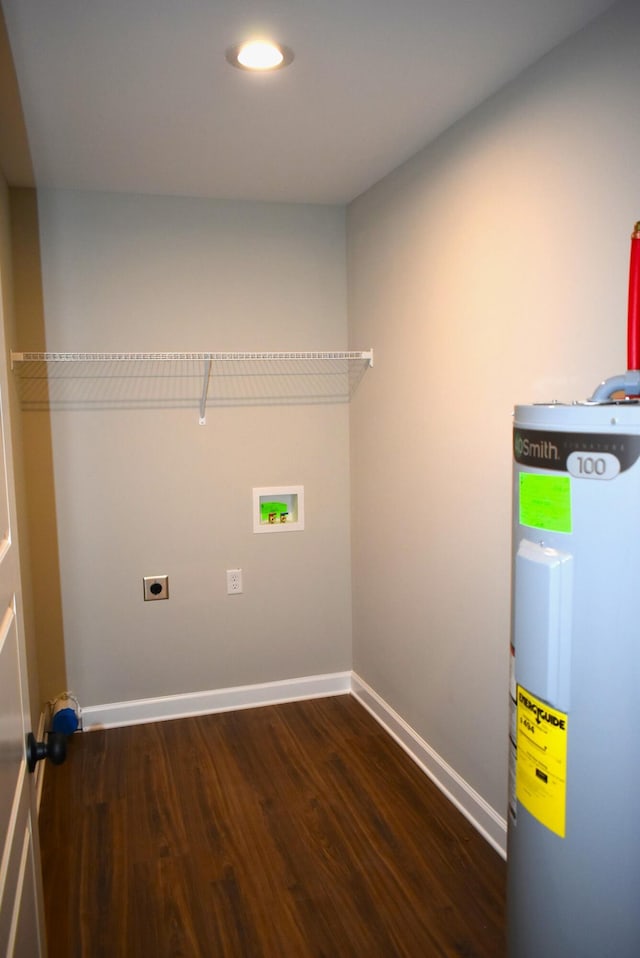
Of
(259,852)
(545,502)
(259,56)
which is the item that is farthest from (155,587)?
(545,502)

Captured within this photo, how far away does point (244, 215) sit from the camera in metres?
3.20

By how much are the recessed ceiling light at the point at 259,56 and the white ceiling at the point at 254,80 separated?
33mm

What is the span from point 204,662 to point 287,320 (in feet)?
5.39

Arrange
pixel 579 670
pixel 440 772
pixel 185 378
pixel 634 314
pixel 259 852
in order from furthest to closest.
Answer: pixel 185 378
pixel 440 772
pixel 259 852
pixel 634 314
pixel 579 670

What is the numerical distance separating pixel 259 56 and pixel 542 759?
1.79 meters

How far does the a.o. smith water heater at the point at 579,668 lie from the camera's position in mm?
1118

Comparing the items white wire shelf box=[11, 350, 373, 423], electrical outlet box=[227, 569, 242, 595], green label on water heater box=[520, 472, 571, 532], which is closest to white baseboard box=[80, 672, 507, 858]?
electrical outlet box=[227, 569, 242, 595]

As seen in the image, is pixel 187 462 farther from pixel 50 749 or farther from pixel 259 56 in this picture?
pixel 50 749

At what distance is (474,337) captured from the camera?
2.31 metres

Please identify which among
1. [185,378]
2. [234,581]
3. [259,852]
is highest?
A: [185,378]

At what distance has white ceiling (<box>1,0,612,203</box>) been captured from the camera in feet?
5.45

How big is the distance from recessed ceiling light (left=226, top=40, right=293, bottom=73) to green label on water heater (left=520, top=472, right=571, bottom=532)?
1.30 metres

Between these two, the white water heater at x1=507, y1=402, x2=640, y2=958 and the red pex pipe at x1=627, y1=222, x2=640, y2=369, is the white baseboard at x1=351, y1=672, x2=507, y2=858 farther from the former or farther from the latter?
the red pex pipe at x1=627, y1=222, x2=640, y2=369

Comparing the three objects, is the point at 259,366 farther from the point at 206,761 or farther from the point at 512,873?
the point at 512,873
